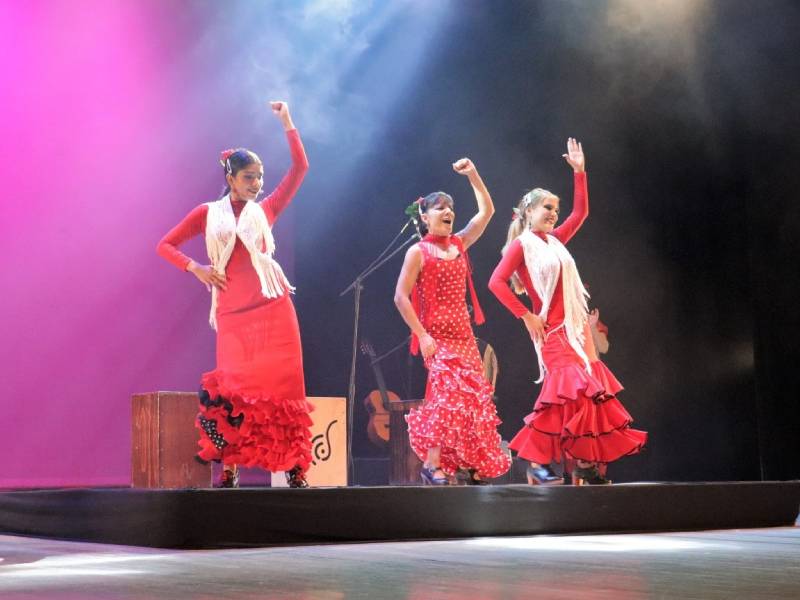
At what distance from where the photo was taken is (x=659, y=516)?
431cm

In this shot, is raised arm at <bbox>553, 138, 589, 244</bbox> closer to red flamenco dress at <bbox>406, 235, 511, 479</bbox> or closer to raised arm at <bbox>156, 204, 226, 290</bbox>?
red flamenco dress at <bbox>406, 235, 511, 479</bbox>

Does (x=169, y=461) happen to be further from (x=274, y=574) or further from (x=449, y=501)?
(x=274, y=574)

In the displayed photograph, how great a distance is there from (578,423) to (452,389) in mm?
545

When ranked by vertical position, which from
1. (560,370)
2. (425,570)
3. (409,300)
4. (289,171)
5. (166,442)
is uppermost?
(289,171)

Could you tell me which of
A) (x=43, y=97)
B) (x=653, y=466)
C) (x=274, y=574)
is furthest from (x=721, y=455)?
(x=274, y=574)

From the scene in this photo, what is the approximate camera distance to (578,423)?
453 centimetres

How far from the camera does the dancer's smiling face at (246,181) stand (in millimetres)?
4293

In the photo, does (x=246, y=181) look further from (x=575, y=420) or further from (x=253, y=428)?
(x=575, y=420)

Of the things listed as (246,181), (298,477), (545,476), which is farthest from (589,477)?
(246,181)

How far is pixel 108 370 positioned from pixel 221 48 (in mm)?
2087

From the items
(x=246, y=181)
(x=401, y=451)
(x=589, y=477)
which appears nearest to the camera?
(x=246, y=181)

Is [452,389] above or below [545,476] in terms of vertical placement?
above

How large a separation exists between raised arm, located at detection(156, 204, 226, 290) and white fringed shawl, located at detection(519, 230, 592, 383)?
141 centimetres

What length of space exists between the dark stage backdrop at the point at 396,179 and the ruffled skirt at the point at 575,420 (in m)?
2.67
